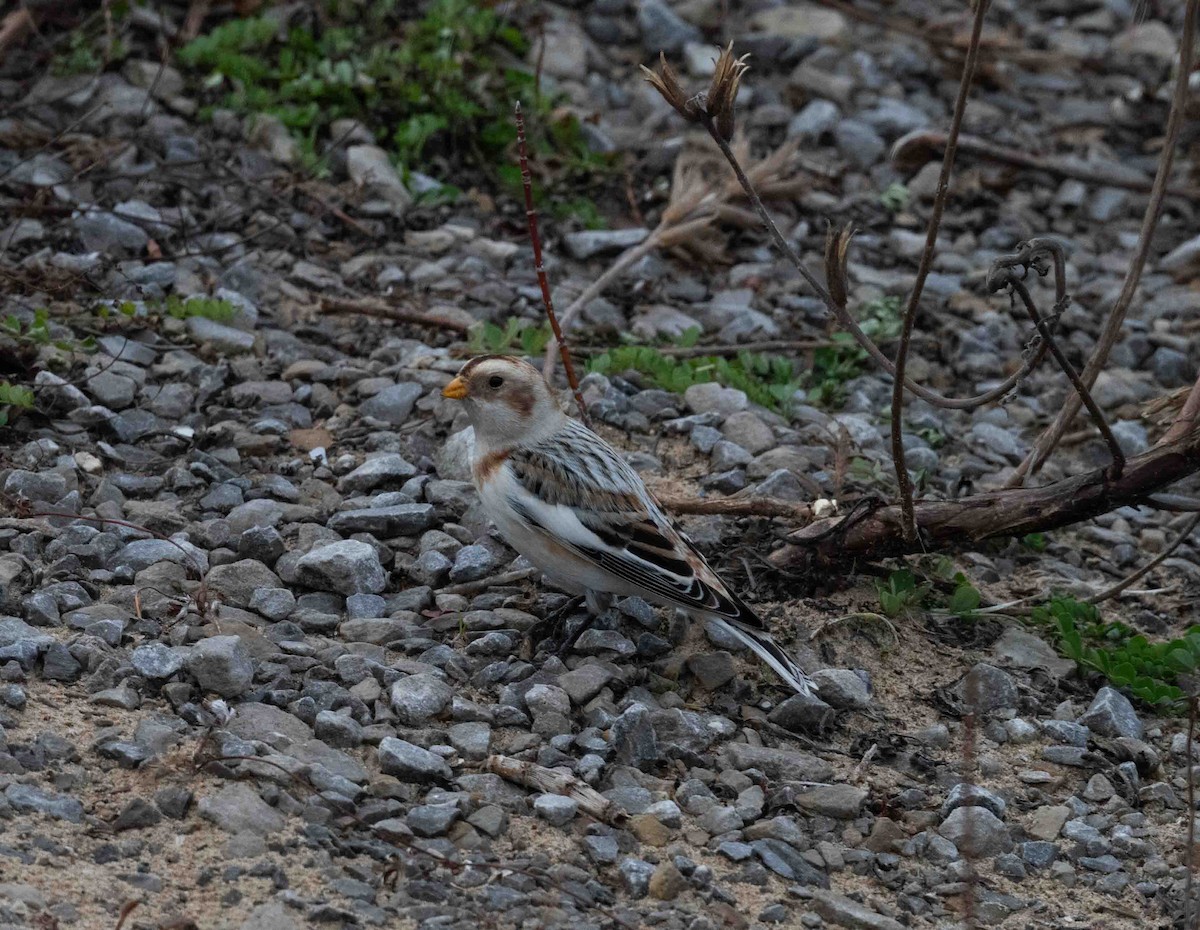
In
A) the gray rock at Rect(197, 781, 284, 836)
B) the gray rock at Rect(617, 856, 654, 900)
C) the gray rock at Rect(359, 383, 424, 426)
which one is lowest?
the gray rock at Rect(359, 383, 424, 426)

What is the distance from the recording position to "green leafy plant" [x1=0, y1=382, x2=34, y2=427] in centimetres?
507

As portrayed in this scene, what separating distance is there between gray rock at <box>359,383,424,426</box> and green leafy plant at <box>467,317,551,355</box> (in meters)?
0.36

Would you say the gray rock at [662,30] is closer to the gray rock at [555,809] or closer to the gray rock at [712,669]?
the gray rock at [712,669]

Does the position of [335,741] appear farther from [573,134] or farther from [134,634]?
[573,134]

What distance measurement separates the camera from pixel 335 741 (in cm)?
389

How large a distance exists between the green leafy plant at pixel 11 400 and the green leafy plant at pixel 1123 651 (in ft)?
10.7

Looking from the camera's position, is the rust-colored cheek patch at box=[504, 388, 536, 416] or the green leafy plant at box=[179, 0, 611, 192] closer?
the rust-colored cheek patch at box=[504, 388, 536, 416]

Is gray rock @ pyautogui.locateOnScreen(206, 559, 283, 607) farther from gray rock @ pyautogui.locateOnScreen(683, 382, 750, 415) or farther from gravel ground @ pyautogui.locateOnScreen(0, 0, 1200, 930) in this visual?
gray rock @ pyautogui.locateOnScreen(683, 382, 750, 415)

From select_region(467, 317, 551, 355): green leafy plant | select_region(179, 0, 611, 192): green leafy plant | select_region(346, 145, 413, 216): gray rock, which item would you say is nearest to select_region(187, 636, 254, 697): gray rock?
select_region(467, 317, 551, 355): green leafy plant

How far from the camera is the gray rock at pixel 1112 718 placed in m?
4.49

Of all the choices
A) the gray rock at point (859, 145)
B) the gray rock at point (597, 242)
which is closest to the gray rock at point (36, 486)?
the gray rock at point (597, 242)

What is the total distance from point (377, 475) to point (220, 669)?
1331mm

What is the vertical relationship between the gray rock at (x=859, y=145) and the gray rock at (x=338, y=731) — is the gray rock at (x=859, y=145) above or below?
above

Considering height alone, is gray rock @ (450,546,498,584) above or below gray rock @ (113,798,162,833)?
below
